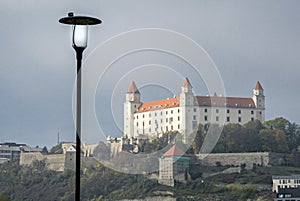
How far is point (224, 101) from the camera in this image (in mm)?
39781

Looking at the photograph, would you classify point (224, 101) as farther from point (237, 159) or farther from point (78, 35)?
point (78, 35)

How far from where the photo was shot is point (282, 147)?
1469 inches

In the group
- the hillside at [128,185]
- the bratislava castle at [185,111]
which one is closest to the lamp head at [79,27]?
the bratislava castle at [185,111]

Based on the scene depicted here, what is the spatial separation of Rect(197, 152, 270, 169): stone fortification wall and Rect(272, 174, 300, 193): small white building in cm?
122

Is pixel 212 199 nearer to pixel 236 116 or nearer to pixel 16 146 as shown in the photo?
pixel 236 116

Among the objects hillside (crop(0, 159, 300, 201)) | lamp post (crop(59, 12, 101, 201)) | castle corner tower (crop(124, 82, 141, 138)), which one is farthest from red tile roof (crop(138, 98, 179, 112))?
lamp post (crop(59, 12, 101, 201))

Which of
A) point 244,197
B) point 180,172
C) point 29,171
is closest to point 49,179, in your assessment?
point 29,171

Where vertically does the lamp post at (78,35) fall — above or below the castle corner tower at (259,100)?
below

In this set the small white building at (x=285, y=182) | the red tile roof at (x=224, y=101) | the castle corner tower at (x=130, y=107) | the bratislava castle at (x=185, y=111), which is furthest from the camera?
the red tile roof at (x=224, y=101)

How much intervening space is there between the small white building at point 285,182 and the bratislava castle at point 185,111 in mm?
5025

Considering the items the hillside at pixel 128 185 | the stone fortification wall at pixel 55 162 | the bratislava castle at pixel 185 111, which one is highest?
the bratislava castle at pixel 185 111

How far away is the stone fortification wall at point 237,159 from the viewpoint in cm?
3584

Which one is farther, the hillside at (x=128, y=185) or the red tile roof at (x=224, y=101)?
the red tile roof at (x=224, y=101)

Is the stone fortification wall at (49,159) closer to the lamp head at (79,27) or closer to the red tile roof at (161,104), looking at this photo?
the red tile roof at (161,104)
